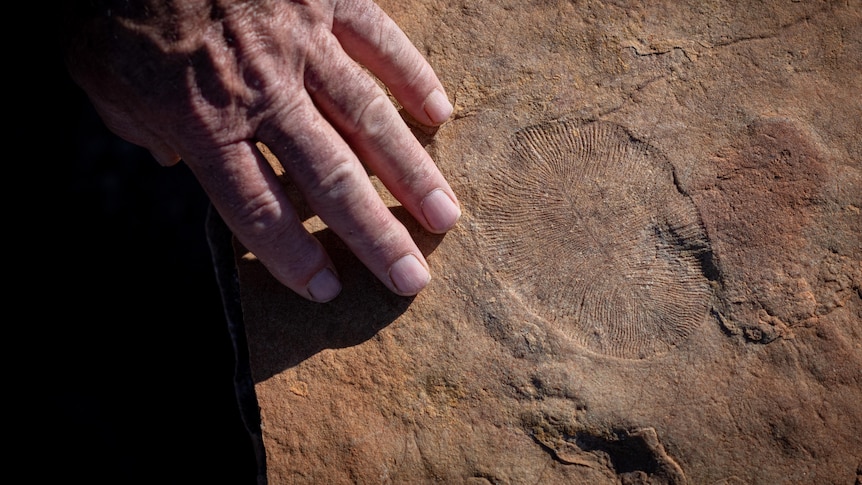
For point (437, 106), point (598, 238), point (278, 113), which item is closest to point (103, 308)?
point (278, 113)

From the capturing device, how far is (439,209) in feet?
8.05

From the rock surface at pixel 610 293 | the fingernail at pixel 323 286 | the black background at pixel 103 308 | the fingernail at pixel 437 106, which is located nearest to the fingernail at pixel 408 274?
the rock surface at pixel 610 293

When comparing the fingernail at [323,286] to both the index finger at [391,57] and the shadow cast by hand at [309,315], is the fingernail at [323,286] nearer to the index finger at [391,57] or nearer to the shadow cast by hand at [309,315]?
the shadow cast by hand at [309,315]

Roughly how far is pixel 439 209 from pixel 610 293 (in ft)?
2.48

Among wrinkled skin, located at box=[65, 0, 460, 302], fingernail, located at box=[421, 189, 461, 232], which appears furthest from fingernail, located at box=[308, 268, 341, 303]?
fingernail, located at box=[421, 189, 461, 232]

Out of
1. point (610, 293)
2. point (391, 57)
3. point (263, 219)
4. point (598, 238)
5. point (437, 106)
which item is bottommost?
point (610, 293)

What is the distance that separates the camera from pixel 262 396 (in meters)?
2.44

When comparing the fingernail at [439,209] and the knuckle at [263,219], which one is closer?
the knuckle at [263,219]

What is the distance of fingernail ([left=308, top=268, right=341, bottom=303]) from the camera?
94.8 inches

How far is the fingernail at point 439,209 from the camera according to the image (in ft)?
8.04

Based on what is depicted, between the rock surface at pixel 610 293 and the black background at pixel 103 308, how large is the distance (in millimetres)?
1240

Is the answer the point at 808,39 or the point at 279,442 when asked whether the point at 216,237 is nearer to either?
the point at 279,442

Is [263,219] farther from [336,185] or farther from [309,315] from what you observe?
[309,315]

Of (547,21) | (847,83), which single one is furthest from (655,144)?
(847,83)
